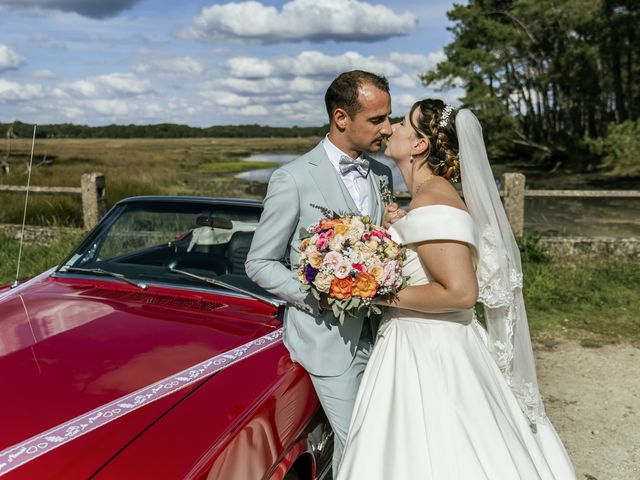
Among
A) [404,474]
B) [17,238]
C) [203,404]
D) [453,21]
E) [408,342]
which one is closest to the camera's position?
[203,404]

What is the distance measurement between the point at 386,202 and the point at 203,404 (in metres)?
1.32

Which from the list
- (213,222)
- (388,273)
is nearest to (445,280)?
(388,273)

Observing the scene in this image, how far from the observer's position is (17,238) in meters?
9.56

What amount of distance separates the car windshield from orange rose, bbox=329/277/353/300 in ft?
3.83

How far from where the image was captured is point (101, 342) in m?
2.54

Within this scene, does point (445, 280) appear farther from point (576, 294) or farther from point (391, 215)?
point (576, 294)

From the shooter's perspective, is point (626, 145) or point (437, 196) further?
point (626, 145)

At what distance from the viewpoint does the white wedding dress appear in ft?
7.61

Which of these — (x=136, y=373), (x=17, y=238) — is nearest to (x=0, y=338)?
(x=136, y=373)

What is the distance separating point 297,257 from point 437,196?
636 mm

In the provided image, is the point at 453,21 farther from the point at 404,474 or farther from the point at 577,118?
the point at 404,474

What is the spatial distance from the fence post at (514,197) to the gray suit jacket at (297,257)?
6.18m

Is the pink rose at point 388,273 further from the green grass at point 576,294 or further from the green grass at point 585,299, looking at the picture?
the green grass at point 585,299

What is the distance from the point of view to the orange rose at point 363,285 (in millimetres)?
2256
